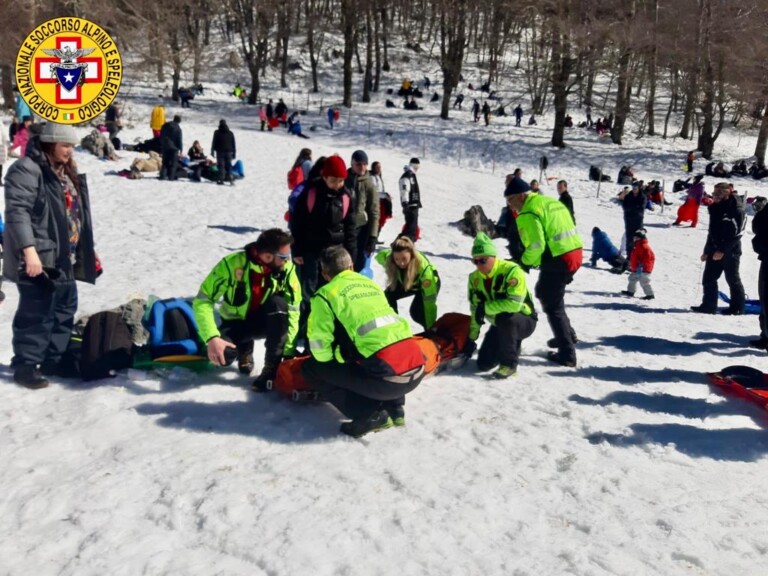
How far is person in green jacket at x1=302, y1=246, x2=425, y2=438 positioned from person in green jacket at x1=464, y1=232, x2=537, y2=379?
1287mm

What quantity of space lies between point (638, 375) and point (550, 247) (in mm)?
1365

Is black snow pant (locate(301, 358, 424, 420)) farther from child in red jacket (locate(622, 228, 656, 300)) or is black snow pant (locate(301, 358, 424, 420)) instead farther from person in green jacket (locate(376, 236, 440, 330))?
child in red jacket (locate(622, 228, 656, 300))

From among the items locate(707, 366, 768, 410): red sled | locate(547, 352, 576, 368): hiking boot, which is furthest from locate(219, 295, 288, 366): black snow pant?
locate(707, 366, 768, 410): red sled

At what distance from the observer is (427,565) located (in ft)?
10.0

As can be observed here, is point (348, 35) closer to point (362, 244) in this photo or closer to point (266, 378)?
point (362, 244)

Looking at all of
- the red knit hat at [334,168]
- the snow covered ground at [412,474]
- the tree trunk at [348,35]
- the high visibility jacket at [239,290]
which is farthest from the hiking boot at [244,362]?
the tree trunk at [348,35]

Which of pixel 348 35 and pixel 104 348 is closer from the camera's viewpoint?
pixel 104 348

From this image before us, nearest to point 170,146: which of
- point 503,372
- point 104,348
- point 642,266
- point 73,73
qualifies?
point 73,73

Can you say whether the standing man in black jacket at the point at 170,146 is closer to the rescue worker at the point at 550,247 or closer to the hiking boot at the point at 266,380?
the rescue worker at the point at 550,247

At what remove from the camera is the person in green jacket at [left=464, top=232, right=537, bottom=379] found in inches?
213

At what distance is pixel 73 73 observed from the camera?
826cm

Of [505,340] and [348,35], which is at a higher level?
[348,35]

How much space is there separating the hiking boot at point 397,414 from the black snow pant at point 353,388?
2 cm

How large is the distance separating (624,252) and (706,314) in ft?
16.0
